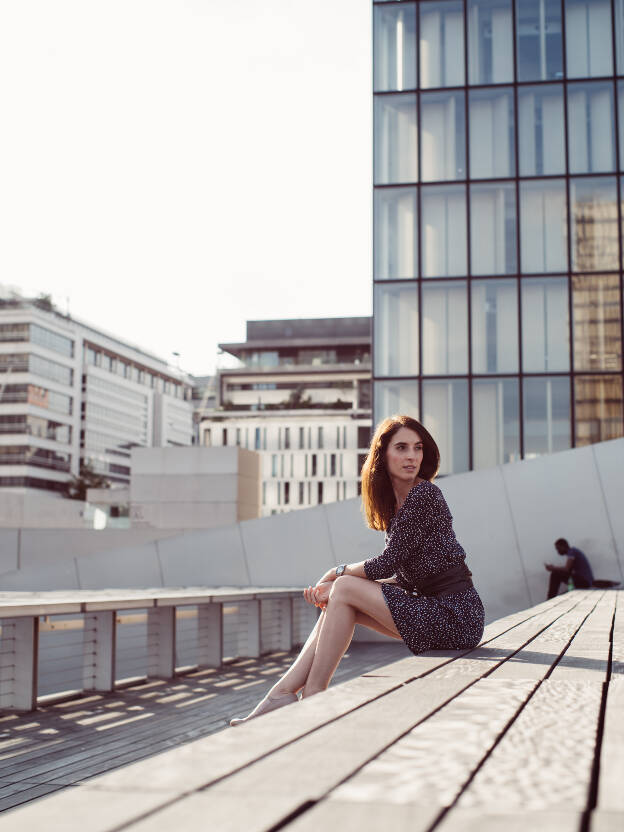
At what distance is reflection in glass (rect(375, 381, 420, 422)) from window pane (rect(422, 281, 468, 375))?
0.52 metres

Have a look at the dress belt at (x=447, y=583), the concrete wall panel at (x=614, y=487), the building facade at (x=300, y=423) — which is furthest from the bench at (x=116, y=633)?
the building facade at (x=300, y=423)

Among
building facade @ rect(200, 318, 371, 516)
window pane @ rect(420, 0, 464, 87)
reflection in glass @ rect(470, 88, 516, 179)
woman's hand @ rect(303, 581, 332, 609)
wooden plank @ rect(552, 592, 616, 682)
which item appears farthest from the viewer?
building facade @ rect(200, 318, 371, 516)

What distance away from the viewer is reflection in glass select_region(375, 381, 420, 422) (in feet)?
66.6

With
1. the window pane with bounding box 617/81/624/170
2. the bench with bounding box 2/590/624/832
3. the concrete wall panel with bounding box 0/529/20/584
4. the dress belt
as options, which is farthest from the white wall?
the bench with bounding box 2/590/624/832

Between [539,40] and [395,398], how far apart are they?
8.33 m

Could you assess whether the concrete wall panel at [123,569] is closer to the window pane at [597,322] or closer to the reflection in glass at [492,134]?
the window pane at [597,322]

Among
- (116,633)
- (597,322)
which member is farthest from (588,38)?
(116,633)

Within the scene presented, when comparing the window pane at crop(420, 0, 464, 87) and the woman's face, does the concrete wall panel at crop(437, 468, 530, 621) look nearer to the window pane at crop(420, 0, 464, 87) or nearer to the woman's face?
the woman's face

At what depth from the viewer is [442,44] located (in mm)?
21109

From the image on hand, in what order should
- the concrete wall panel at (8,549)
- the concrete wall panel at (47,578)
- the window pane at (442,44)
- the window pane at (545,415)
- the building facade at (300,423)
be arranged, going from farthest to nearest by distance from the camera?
the building facade at (300,423) → the concrete wall panel at (8,549) → the window pane at (442,44) → the window pane at (545,415) → the concrete wall panel at (47,578)

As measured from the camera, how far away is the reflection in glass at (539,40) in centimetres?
2070

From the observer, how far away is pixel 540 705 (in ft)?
7.02

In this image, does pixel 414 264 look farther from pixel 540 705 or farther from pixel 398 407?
pixel 540 705

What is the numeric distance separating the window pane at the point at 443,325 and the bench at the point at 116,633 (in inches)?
275
